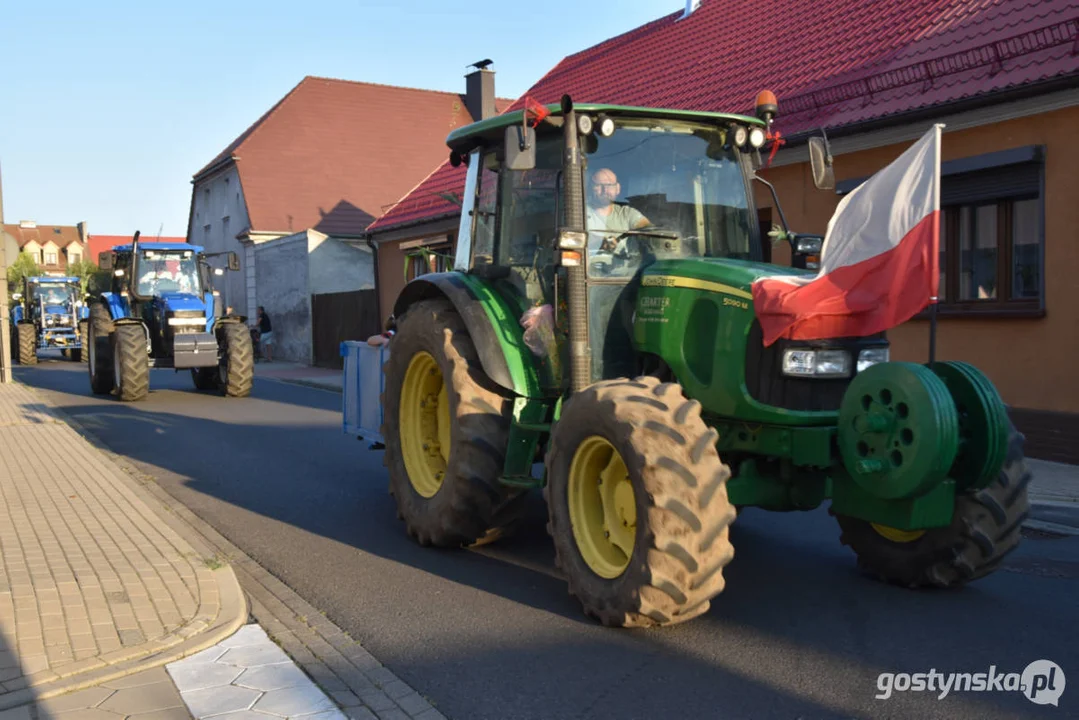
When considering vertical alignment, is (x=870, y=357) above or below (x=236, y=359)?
above

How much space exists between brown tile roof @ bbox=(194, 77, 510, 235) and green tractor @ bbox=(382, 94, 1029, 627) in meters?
28.9

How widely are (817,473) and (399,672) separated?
231cm

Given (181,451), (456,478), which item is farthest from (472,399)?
(181,451)

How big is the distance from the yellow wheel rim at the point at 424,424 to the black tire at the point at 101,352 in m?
11.9

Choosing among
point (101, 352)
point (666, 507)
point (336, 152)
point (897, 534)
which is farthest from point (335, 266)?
point (666, 507)

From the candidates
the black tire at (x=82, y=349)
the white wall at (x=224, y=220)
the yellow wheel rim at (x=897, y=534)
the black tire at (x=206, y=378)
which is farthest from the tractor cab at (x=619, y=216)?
the white wall at (x=224, y=220)

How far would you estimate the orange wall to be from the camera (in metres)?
9.90

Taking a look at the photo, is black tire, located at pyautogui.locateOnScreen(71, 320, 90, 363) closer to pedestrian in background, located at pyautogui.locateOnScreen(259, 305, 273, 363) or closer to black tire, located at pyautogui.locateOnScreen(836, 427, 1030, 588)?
pedestrian in background, located at pyautogui.locateOnScreen(259, 305, 273, 363)

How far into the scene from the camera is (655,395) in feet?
15.4

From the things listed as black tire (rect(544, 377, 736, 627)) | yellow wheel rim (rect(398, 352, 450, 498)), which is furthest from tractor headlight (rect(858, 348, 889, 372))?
yellow wheel rim (rect(398, 352, 450, 498))

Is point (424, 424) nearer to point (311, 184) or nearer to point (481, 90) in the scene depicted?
point (481, 90)

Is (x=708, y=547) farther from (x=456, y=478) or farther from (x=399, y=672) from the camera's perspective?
(x=456, y=478)

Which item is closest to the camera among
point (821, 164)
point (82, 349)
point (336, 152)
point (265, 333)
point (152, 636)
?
point (152, 636)

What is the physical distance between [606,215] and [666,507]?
6.36 ft
